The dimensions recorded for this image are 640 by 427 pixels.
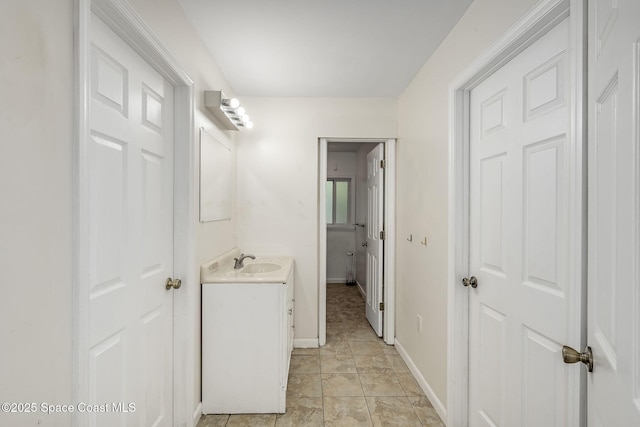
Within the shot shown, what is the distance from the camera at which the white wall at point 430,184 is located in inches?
62.5

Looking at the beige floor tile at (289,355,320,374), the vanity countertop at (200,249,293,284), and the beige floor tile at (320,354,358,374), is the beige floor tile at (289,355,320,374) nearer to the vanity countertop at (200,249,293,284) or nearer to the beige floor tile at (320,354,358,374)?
the beige floor tile at (320,354,358,374)

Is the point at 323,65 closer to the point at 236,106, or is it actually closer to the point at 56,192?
the point at 236,106

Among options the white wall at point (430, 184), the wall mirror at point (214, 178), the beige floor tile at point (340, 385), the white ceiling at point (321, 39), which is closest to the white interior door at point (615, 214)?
the white wall at point (430, 184)

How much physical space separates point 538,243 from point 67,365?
1.68m

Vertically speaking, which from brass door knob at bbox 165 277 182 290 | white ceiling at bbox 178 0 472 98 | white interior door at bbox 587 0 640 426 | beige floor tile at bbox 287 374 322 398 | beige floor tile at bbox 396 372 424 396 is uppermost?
white ceiling at bbox 178 0 472 98

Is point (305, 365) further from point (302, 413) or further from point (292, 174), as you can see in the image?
point (292, 174)

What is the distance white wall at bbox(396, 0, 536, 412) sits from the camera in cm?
159

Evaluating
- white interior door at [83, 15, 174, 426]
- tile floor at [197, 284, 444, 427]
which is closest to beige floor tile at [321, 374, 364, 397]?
tile floor at [197, 284, 444, 427]

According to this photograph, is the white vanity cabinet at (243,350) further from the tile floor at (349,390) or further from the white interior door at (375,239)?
the white interior door at (375,239)

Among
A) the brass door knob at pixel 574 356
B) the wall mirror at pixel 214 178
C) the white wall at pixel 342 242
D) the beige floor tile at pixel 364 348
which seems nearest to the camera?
the brass door knob at pixel 574 356

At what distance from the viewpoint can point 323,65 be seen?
7.43 ft

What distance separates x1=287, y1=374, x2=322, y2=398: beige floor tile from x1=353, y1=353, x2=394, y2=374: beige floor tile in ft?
1.25

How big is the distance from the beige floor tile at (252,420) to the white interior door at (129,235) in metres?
0.40

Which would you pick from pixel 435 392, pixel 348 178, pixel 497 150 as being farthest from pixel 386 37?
pixel 348 178
